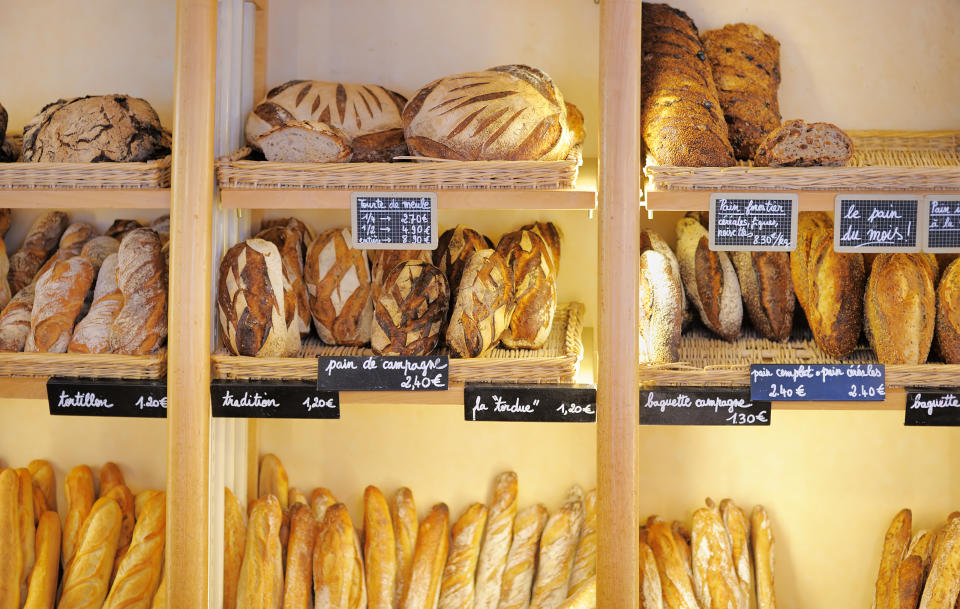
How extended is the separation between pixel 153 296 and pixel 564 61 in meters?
1.07

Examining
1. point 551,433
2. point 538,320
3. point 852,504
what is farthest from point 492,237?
point 852,504

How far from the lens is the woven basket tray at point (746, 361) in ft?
4.77

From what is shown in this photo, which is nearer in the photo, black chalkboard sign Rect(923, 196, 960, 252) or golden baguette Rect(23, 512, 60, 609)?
black chalkboard sign Rect(923, 196, 960, 252)

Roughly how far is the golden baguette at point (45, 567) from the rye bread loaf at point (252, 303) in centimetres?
69

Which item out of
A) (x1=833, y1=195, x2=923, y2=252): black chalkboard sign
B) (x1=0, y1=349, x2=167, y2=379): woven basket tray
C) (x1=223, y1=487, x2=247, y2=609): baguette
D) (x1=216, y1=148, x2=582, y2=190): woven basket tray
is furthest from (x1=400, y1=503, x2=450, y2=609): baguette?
(x1=833, y1=195, x2=923, y2=252): black chalkboard sign

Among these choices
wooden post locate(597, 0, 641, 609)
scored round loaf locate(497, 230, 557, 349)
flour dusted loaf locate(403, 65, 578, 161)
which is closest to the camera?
wooden post locate(597, 0, 641, 609)

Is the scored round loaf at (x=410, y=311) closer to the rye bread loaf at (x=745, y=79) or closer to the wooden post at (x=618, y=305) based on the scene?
the wooden post at (x=618, y=305)

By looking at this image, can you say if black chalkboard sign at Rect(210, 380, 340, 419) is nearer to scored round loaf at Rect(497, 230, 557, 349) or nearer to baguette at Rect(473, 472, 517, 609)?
scored round loaf at Rect(497, 230, 557, 349)

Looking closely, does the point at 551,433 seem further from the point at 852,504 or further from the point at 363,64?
the point at 363,64

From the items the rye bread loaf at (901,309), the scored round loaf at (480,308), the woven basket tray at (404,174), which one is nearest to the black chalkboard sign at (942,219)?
the rye bread loaf at (901,309)

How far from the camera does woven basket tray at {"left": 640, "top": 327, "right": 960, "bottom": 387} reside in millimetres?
1453

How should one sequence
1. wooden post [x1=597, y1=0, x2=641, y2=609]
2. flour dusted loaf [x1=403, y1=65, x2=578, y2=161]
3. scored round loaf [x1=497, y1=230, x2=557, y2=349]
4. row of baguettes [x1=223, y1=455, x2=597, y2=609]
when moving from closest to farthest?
wooden post [x1=597, y1=0, x2=641, y2=609], flour dusted loaf [x1=403, y1=65, x2=578, y2=161], scored round loaf [x1=497, y1=230, x2=557, y2=349], row of baguettes [x1=223, y1=455, x2=597, y2=609]

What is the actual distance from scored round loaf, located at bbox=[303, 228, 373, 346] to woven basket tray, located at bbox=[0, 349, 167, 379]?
0.33m

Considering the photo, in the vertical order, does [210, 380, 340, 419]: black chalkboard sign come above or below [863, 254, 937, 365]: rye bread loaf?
below
